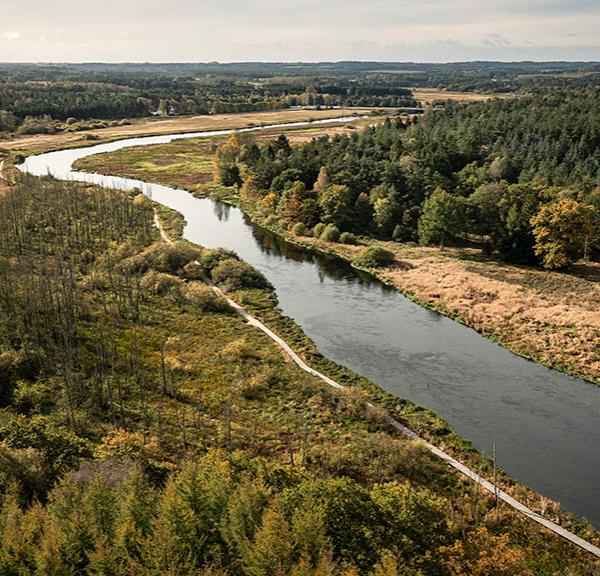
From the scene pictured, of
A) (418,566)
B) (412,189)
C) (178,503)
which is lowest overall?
(418,566)

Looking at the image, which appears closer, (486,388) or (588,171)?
(486,388)

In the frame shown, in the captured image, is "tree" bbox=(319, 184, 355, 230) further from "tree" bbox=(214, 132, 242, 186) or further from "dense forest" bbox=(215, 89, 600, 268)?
"tree" bbox=(214, 132, 242, 186)

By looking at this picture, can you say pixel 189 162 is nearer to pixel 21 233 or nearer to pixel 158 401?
pixel 21 233

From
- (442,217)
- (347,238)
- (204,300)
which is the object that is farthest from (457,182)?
(204,300)

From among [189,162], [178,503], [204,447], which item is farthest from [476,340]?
[189,162]

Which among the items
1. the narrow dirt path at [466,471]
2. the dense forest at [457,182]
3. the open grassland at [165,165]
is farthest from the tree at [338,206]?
the open grassland at [165,165]

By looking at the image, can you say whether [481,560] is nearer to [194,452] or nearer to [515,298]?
[194,452]
